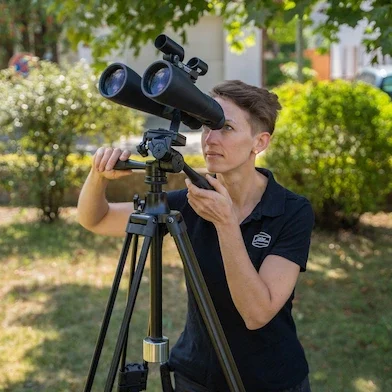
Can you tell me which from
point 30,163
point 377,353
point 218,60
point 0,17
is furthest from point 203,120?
point 218,60

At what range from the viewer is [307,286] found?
19.1 ft

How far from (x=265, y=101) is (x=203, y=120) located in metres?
0.44

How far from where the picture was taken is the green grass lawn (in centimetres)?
429

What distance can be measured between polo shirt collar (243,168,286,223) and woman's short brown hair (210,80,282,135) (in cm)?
21

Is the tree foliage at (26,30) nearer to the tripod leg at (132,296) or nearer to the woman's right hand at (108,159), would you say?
the woman's right hand at (108,159)

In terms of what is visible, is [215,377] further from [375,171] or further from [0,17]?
[0,17]

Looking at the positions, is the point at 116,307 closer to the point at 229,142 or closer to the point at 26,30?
the point at 229,142

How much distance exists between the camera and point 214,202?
192cm

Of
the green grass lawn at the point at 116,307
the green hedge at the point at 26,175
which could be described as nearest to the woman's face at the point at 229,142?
the green grass lawn at the point at 116,307

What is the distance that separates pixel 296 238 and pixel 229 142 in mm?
374

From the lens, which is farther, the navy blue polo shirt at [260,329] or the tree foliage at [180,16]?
the tree foliage at [180,16]

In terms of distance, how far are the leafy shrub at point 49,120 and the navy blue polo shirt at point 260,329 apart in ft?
17.2

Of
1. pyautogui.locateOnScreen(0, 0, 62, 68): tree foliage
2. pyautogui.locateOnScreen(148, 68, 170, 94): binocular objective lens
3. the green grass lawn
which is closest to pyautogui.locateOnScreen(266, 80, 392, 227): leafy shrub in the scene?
the green grass lawn

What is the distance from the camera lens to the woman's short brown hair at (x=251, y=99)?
2283 millimetres
